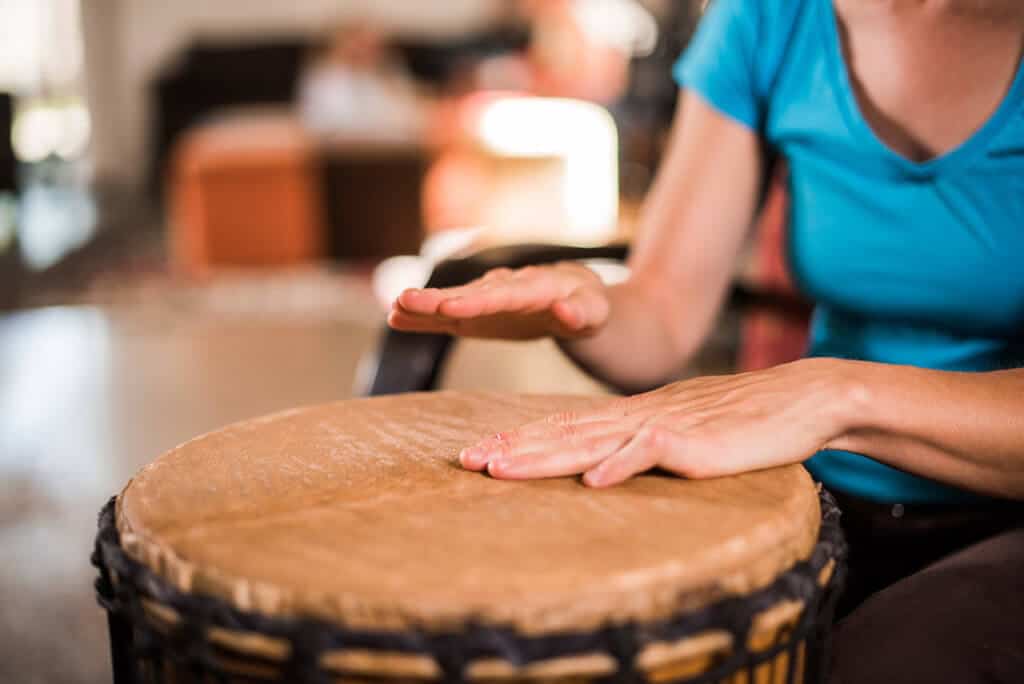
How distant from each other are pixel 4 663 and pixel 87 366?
179 cm

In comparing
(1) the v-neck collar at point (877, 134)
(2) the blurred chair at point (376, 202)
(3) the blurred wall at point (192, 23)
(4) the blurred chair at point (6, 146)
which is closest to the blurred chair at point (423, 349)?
(1) the v-neck collar at point (877, 134)

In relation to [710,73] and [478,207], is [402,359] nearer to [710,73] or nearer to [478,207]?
[710,73]

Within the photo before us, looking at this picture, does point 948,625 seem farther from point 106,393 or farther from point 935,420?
point 106,393

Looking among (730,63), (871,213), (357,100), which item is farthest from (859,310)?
(357,100)

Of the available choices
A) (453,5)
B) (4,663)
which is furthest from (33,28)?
(4,663)

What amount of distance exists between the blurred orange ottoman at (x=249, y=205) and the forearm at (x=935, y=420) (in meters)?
4.22

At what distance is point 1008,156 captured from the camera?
2.75ft

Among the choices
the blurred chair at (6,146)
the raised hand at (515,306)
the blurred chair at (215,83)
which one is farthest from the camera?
the blurred chair at (215,83)

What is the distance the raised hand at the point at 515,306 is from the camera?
751 mm

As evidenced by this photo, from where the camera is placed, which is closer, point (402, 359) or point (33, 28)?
point (402, 359)

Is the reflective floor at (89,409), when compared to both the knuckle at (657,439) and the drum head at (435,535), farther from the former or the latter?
the knuckle at (657,439)

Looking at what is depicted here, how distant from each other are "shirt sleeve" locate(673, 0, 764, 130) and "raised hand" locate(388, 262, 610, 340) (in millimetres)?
246

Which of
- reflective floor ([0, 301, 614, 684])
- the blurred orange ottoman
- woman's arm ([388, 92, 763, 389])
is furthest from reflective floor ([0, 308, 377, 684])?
woman's arm ([388, 92, 763, 389])

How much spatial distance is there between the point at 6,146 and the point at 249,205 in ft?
4.09
